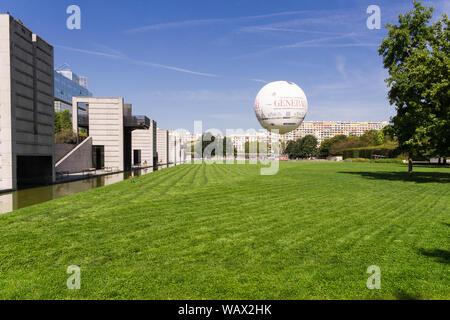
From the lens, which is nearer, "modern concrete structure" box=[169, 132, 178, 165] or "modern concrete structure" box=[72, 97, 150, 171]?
"modern concrete structure" box=[72, 97, 150, 171]

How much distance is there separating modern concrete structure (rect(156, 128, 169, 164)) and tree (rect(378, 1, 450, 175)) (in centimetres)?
5039

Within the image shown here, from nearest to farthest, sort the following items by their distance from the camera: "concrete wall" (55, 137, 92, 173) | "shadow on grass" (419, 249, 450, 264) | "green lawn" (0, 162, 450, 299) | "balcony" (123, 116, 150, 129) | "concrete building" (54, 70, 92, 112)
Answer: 1. "green lawn" (0, 162, 450, 299)
2. "shadow on grass" (419, 249, 450, 264)
3. "concrete wall" (55, 137, 92, 173)
4. "balcony" (123, 116, 150, 129)
5. "concrete building" (54, 70, 92, 112)

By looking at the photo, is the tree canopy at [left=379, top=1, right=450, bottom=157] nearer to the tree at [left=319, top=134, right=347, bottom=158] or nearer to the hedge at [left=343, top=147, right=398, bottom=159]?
the hedge at [left=343, top=147, right=398, bottom=159]

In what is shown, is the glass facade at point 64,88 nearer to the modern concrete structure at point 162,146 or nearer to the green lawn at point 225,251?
the modern concrete structure at point 162,146

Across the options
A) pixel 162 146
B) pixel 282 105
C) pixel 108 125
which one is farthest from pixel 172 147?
pixel 282 105

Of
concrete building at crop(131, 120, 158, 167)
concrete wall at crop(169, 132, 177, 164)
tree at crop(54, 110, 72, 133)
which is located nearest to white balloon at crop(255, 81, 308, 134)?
concrete building at crop(131, 120, 158, 167)

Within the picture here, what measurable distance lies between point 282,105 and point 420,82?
1873 centimetres

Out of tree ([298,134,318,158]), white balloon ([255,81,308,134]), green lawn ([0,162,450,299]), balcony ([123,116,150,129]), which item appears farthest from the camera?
tree ([298,134,318,158])

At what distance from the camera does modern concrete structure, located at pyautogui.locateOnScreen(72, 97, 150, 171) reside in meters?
34.5
